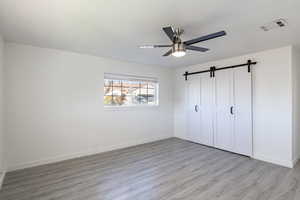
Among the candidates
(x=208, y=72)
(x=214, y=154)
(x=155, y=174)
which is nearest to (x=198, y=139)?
(x=214, y=154)

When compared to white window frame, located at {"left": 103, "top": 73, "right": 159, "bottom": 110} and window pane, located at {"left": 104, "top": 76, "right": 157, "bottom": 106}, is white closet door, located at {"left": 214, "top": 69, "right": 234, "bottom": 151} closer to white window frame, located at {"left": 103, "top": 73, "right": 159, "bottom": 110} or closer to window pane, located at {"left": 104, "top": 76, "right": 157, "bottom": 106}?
white window frame, located at {"left": 103, "top": 73, "right": 159, "bottom": 110}

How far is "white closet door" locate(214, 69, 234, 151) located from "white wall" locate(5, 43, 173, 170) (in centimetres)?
223

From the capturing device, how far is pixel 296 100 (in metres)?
3.29

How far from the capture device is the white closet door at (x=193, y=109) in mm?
4734

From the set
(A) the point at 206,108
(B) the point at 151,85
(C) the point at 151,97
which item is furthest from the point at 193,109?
(B) the point at 151,85

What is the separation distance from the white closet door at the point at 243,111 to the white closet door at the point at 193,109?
3.53ft

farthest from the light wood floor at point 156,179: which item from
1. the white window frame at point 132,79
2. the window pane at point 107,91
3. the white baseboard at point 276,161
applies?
the window pane at point 107,91

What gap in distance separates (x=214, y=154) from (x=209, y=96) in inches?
59.6

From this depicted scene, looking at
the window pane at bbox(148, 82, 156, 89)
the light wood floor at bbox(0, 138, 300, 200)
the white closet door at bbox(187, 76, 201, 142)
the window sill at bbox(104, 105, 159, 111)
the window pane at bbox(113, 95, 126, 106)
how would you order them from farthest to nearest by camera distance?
the window pane at bbox(148, 82, 156, 89), the white closet door at bbox(187, 76, 201, 142), the window pane at bbox(113, 95, 126, 106), the window sill at bbox(104, 105, 159, 111), the light wood floor at bbox(0, 138, 300, 200)

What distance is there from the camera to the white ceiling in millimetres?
1801

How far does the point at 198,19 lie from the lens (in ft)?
→ 6.88

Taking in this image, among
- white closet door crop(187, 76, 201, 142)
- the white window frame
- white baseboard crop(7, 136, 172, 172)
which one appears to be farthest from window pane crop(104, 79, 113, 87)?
white closet door crop(187, 76, 201, 142)

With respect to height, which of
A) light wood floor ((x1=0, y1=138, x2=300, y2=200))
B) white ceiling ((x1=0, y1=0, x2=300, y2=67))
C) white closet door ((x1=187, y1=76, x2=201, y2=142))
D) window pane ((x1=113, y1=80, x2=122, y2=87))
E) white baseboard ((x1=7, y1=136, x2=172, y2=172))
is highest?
white ceiling ((x1=0, y1=0, x2=300, y2=67))

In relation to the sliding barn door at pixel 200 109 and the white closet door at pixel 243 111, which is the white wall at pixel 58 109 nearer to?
the sliding barn door at pixel 200 109
